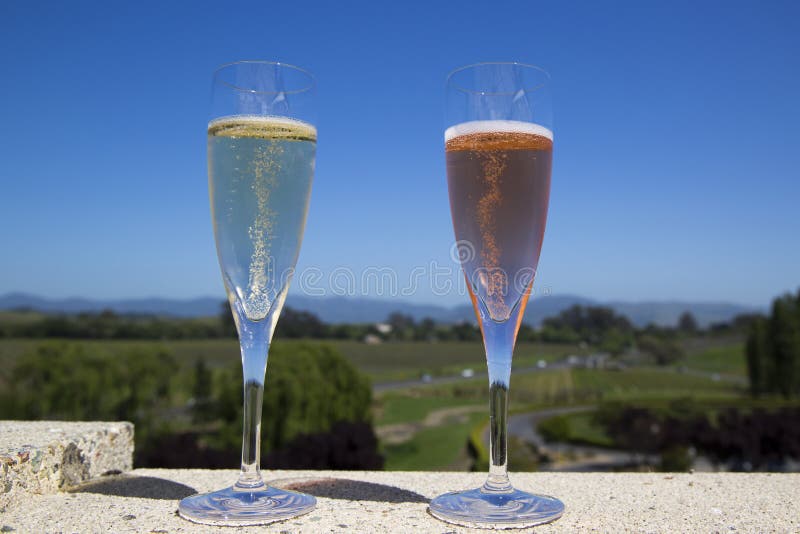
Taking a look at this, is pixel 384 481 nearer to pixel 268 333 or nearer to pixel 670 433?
pixel 268 333

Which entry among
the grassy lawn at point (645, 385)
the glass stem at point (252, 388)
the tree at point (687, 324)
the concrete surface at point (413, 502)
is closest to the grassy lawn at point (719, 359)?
the grassy lawn at point (645, 385)

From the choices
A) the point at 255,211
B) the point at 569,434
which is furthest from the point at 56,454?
the point at 569,434

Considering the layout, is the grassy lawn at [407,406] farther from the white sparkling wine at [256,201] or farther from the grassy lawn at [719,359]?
the white sparkling wine at [256,201]

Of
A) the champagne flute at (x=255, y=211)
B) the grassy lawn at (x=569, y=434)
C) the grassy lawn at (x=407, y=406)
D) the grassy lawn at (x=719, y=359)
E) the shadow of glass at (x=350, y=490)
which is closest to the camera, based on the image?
the champagne flute at (x=255, y=211)

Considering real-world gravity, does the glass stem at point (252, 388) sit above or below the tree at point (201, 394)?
above

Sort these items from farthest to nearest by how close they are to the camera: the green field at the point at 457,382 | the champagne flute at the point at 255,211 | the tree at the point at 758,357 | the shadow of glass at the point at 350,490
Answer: the tree at the point at 758,357
the green field at the point at 457,382
the shadow of glass at the point at 350,490
the champagne flute at the point at 255,211

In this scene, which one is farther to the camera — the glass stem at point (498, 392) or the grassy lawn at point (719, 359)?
the grassy lawn at point (719, 359)
